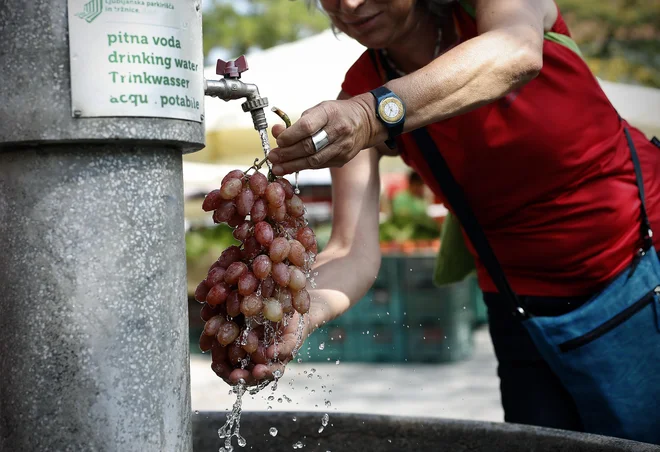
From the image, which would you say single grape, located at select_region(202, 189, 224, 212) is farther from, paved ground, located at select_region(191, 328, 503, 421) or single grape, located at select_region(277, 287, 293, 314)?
paved ground, located at select_region(191, 328, 503, 421)

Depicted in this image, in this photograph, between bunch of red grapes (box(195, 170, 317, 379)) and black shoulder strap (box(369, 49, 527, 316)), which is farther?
black shoulder strap (box(369, 49, 527, 316))

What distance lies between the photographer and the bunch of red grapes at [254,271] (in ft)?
4.69

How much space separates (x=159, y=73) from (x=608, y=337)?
4.20 ft

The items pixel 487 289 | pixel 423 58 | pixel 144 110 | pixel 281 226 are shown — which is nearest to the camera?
pixel 144 110

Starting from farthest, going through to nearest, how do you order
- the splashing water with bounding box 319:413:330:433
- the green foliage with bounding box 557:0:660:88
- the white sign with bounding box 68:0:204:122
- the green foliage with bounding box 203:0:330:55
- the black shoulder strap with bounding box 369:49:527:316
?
1. the green foliage with bounding box 203:0:330:55
2. the green foliage with bounding box 557:0:660:88
3. the black shoulder strap with bounding box 369:49:527:316
4. the splashing water with bounding box 319:413:330:433
5. the white sign with bounding box 68:0:204:122

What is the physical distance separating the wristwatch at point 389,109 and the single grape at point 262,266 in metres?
0.31

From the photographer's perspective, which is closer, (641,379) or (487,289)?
(641,379)

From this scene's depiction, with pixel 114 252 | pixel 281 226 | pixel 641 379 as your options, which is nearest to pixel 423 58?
pixel 281 226

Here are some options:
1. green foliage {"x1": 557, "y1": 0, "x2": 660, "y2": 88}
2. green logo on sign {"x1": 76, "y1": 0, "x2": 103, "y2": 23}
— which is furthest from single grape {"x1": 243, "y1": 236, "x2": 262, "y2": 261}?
green foliage {"x1": 557, "y1": 0, "x2": 660, "y2": 88}

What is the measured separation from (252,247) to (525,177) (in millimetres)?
825

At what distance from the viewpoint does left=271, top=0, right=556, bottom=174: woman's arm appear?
1357mm

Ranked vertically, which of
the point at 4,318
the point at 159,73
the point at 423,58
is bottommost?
the point at 4,318

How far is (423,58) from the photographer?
2.11m

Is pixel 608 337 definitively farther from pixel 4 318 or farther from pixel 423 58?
pixel 4 318
